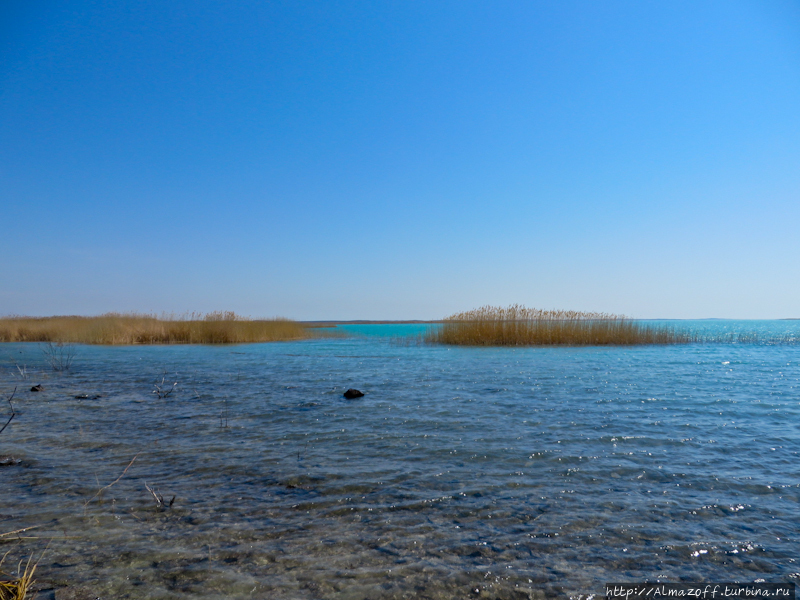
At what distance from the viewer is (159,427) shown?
22.0 feet

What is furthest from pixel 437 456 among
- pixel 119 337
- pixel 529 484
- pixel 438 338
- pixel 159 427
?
pixel 119 337

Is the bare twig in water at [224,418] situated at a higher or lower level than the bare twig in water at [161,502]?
lower

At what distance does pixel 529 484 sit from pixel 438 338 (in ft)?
70.8

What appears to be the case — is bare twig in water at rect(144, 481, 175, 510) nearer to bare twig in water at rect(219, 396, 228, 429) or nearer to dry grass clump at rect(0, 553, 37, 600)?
dry grass clump at rect(0, 553, 37, 600)

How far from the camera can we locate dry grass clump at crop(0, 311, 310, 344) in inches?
1046

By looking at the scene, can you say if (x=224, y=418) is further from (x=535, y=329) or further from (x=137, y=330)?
(x=137, y=330)

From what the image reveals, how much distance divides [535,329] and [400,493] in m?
21.7

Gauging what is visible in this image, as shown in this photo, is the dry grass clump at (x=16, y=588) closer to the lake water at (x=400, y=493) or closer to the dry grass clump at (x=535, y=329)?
the lake water at (x=400, y=493)

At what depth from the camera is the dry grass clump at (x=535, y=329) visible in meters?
24.2

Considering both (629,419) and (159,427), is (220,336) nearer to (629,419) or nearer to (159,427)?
(159,427)

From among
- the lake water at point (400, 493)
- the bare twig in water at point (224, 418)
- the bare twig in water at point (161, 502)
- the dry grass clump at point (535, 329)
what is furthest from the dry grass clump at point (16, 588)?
the dry grass clump at point (535, 329)

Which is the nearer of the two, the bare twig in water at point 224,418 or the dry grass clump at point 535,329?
the bare twig in water at point 224,418

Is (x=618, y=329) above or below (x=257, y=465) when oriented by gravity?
above

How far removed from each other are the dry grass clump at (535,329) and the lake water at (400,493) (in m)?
14.9
